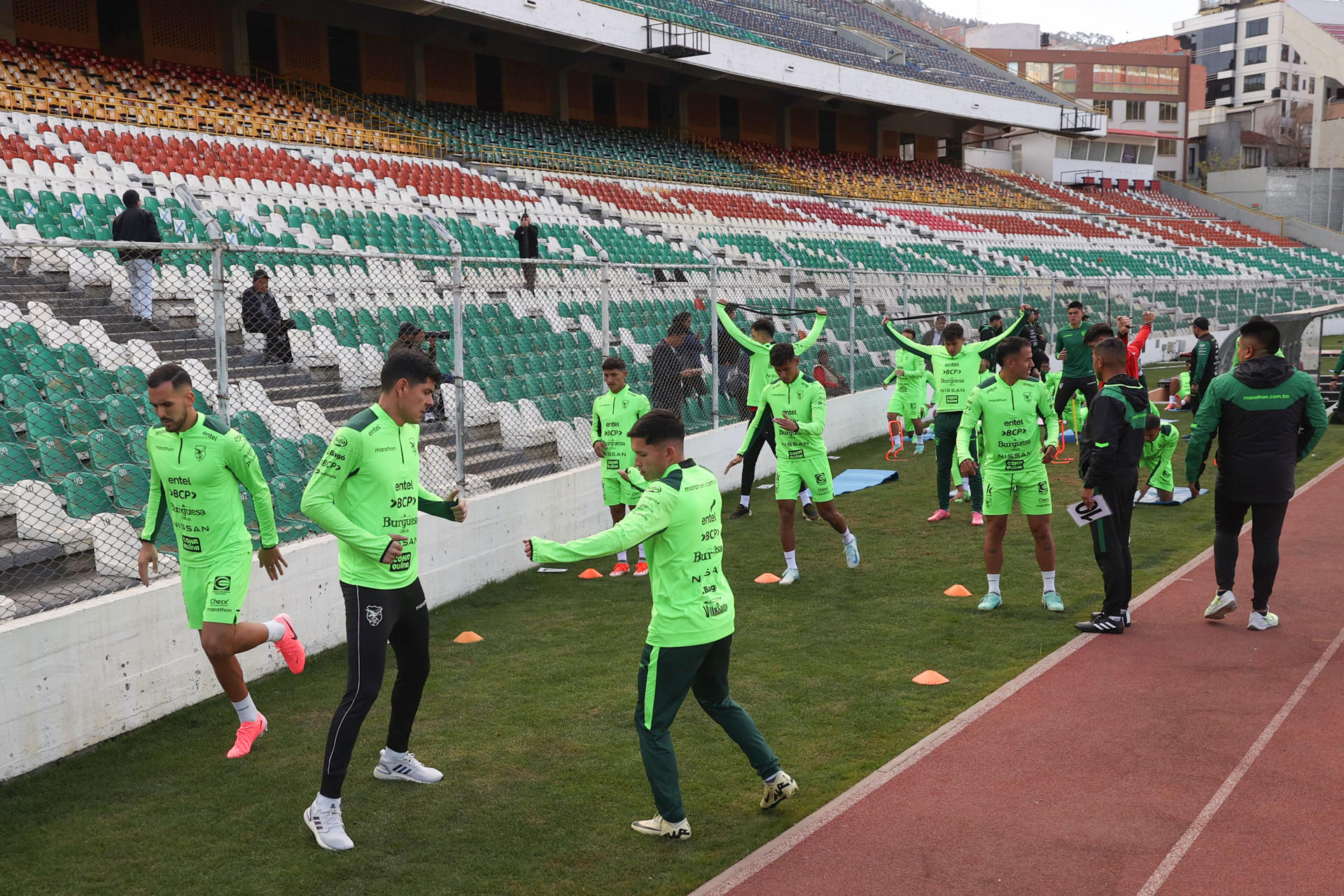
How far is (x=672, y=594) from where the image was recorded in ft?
15.3

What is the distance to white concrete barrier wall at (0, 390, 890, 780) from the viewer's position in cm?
569

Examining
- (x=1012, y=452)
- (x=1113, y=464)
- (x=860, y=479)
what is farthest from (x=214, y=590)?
(x=860, y=479)

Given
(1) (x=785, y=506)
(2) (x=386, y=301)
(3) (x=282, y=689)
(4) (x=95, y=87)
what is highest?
(4) (x=95, y=87)

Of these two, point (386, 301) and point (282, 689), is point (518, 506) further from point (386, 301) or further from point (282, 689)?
point (282, 689)

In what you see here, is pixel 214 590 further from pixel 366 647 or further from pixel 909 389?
pixel 909 389

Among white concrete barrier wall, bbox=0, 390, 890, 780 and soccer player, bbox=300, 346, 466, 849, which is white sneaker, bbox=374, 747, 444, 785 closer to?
soccer player, bbox=300, 346, 466, 849

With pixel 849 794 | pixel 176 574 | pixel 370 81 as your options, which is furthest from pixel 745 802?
pixel 370 81

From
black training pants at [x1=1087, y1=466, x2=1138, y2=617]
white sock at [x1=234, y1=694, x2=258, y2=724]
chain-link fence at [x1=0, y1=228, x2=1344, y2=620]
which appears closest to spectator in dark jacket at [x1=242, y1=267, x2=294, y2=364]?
chain-link fence at [x1=0, y1=228, x2=1344, y2=620]

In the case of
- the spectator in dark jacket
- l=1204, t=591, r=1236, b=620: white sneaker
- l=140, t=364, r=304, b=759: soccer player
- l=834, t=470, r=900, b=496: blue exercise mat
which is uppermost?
the spectator in dark jacket

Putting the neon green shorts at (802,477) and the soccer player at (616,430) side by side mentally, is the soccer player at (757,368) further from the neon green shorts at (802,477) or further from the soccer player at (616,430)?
the soccer player at (616,430)

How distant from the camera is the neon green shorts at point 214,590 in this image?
18.6 feet

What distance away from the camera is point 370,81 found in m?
31.2

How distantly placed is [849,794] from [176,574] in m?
4.38

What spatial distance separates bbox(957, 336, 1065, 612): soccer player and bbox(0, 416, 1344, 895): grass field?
396 millimetres
